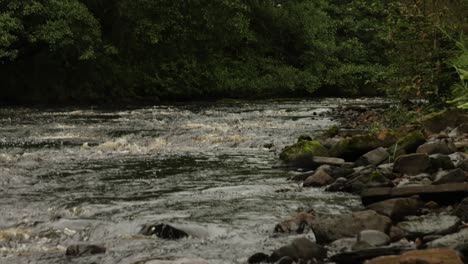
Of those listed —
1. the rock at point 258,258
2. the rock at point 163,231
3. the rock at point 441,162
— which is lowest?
the rock at point 163,231

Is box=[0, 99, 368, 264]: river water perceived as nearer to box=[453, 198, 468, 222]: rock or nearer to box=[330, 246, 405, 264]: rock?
box=[330, 246, 405, 264]: rock

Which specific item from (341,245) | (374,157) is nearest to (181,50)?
(374,157)

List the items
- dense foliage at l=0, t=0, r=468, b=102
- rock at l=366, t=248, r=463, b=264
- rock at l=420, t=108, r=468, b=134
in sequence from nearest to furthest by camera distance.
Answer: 1. rock at l=366, t=248, r=463, b=264
2. rock at l=420, t=108, r=468, b=134
3. dense foliage at l=0, t=0, r=468, b=102

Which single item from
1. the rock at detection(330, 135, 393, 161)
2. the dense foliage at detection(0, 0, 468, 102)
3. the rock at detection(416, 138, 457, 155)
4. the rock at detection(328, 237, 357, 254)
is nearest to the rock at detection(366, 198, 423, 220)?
the rock at detection(328, 237, 357, 254)

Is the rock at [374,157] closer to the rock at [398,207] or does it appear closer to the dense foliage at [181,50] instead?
the rock at [398,207]

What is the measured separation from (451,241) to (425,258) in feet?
1.95

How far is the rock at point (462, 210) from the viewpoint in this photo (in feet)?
17.8

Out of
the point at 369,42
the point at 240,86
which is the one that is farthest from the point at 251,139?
the point at 369,42

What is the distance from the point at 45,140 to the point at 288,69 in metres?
20.3

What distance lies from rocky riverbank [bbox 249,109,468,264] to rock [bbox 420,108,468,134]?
0.29 feet

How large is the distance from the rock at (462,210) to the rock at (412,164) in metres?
1.84

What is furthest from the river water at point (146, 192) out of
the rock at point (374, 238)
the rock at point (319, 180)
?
the rock at point (374, 238)

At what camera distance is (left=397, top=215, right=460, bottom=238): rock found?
5078 millimetres

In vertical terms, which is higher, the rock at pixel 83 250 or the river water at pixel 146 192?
the rock at pixel 83 250
